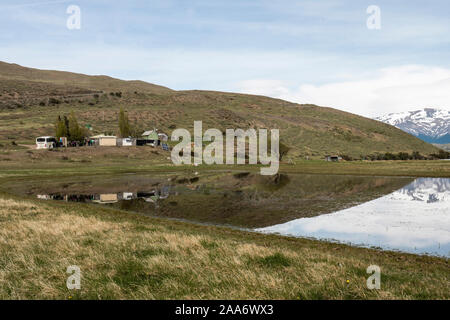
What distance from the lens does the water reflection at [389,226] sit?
20656 mm

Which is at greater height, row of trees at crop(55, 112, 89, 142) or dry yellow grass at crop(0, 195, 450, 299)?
row of trees at crop(55, 112, 89, 142)

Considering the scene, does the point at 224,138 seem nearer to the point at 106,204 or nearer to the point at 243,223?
the point at 106,204

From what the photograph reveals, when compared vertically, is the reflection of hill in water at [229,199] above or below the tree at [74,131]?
below

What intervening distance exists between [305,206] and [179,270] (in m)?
25.2

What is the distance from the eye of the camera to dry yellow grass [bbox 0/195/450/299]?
28.5 ft

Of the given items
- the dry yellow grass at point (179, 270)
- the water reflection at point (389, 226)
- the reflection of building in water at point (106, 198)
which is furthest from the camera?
the reflection of building in water at point (106, 198)

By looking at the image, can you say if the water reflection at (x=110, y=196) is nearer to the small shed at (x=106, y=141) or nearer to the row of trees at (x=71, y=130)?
the small shed at (x=106, y=141)

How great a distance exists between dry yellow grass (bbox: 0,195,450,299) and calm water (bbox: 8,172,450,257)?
240 inches

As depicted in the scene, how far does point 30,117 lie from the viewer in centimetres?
14950

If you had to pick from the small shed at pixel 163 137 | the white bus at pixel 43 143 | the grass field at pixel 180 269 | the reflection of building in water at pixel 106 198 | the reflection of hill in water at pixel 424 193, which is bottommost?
the reflection of building in water at pixel 106 198

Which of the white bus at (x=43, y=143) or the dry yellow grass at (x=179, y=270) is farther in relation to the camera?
the white bus at (x=43, y=143)

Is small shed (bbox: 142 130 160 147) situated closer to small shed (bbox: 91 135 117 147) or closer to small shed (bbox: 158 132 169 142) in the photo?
small shed (bbox: 158 132 169 142)

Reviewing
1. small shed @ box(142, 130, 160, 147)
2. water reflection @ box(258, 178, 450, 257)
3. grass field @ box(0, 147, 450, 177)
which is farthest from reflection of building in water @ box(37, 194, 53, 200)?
small shed @ box(142, 130, 160, 147)

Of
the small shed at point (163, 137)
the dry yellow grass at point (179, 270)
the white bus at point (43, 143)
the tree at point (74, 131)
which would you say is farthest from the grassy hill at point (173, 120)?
the dry yellow grass at point (179, 270)
